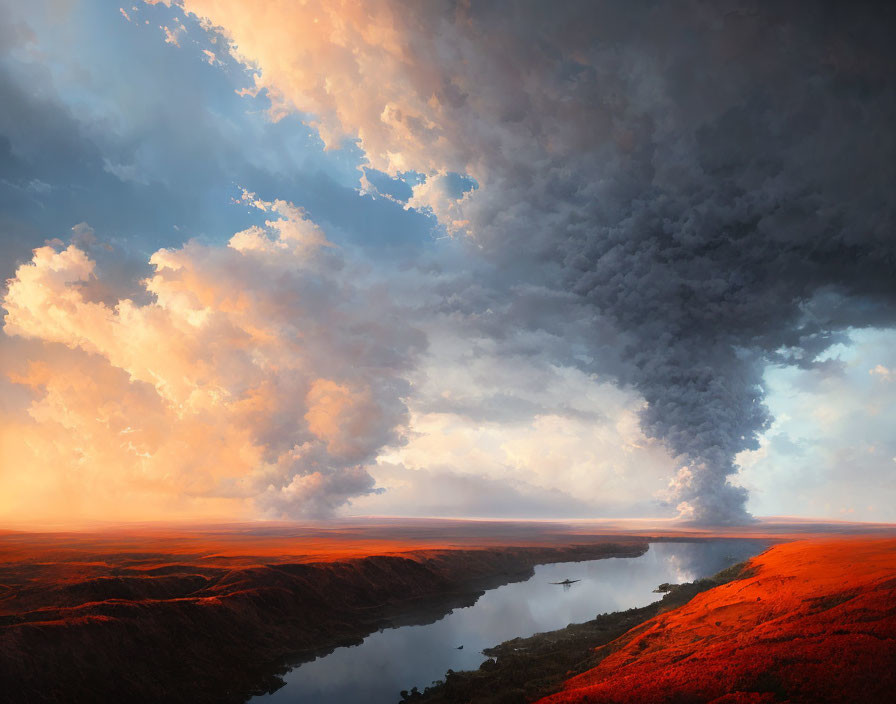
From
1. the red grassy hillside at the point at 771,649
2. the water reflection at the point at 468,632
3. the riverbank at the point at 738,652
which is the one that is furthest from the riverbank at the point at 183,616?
the red grassy hillside at the point at 771,649

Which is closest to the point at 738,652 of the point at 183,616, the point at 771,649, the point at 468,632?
the point at 771,649

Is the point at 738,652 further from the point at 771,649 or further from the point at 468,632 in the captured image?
the point at 468,632

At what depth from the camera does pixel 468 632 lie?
58.2 metres

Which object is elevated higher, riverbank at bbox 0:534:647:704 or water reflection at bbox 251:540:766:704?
riverbank at bbox 0:534:647:704

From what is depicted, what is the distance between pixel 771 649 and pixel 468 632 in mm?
40374

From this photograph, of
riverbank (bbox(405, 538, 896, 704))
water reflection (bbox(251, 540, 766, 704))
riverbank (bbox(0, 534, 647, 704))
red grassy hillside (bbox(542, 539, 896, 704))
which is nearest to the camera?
red grassy hillside (bbox(542, 539, 896, 704))

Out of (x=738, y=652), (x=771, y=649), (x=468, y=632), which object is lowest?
(x=468, y=632)

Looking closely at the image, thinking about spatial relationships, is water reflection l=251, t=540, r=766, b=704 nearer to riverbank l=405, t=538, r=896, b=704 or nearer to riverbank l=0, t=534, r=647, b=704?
riverbank l=0, t=534, r=647, b=704

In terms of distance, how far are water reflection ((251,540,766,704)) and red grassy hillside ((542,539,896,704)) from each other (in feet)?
56.0

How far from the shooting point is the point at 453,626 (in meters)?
61.6

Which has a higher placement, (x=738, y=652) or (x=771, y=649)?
(x=771, y=649)

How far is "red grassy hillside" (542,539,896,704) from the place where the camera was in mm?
21312

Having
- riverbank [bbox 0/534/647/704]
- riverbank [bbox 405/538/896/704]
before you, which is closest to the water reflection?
riverbank [bbox 0/534/647/704]

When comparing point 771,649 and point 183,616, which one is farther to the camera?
point 183,616
